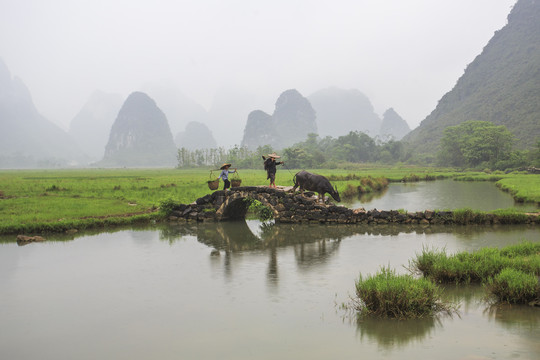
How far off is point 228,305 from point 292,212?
8.36 meters

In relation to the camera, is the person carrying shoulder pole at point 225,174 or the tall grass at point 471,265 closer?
the tall grass at point 471,265

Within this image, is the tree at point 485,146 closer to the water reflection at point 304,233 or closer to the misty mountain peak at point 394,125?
the water reflection at point 304,233

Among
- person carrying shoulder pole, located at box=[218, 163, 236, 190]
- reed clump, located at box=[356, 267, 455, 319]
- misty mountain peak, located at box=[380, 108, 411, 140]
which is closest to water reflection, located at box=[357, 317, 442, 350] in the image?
reed clump, located at box=[356, 267, 455, 319]

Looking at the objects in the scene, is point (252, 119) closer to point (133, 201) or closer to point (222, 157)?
point (222, 157)

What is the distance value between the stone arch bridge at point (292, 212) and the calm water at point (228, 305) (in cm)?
174

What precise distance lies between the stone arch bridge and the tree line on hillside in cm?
3795

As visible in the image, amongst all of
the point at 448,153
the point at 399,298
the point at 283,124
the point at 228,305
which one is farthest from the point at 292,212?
the point at 283,124

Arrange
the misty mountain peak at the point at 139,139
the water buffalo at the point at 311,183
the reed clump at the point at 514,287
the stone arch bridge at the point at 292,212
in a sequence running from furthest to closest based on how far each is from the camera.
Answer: the misty mountain peak at the point at 139,139, the water buffalo at the point at 311,183, the stone arch bridge at the point at 292,212, the reed clump at the point at 514,287

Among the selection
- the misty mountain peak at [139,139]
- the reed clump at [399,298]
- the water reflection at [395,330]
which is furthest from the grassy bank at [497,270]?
the misty mountain peak at [139,139]

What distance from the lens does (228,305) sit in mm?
7266

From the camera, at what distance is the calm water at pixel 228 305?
5652 millimetres

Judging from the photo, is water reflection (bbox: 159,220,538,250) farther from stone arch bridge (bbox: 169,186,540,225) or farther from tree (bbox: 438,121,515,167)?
tree (bbox: 438,121,515,167)

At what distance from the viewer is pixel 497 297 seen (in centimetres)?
690

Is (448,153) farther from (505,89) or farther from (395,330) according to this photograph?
(395,330)
